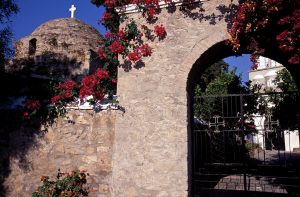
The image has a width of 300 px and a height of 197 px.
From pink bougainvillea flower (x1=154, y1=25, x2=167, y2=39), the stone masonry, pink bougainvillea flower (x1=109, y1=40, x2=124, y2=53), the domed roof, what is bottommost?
pink bougainvillea flower (x1=109, y1=40, x2=124, y2=53)

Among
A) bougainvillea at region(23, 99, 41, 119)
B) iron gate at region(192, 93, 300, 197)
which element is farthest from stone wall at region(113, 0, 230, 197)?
bougainvillea at region(23, 99, 41, 119)

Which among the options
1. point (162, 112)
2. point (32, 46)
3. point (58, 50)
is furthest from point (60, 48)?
point (162, 112)

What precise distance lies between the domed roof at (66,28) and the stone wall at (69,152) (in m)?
6.72

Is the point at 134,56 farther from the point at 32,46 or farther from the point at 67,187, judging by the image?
the point at 32,46

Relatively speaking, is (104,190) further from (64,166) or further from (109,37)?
(109,37)

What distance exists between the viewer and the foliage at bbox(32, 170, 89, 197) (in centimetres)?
510

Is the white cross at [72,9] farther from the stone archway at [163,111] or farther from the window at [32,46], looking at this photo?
the stone archway at [163,111]

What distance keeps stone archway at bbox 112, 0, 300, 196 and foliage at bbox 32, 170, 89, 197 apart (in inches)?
27.3

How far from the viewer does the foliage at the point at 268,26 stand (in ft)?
13.0

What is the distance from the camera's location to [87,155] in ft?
17.4

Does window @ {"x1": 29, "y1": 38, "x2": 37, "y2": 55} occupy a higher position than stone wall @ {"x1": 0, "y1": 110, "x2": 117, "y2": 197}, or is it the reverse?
window @ {"x1": 29, "y1": 38, "x2": 37, "y2": 55}

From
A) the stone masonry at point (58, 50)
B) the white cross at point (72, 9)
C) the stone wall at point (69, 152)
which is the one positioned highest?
the white cross at point (72, 9)

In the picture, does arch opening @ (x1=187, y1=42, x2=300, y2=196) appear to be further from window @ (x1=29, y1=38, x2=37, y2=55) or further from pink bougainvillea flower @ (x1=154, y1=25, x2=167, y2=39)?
window @ (x1=29, y1=38, x2=37, y2=55)

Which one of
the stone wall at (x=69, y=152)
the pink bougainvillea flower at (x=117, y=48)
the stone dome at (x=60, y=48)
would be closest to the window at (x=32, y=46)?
the stone dome at (x=60, y=48)
